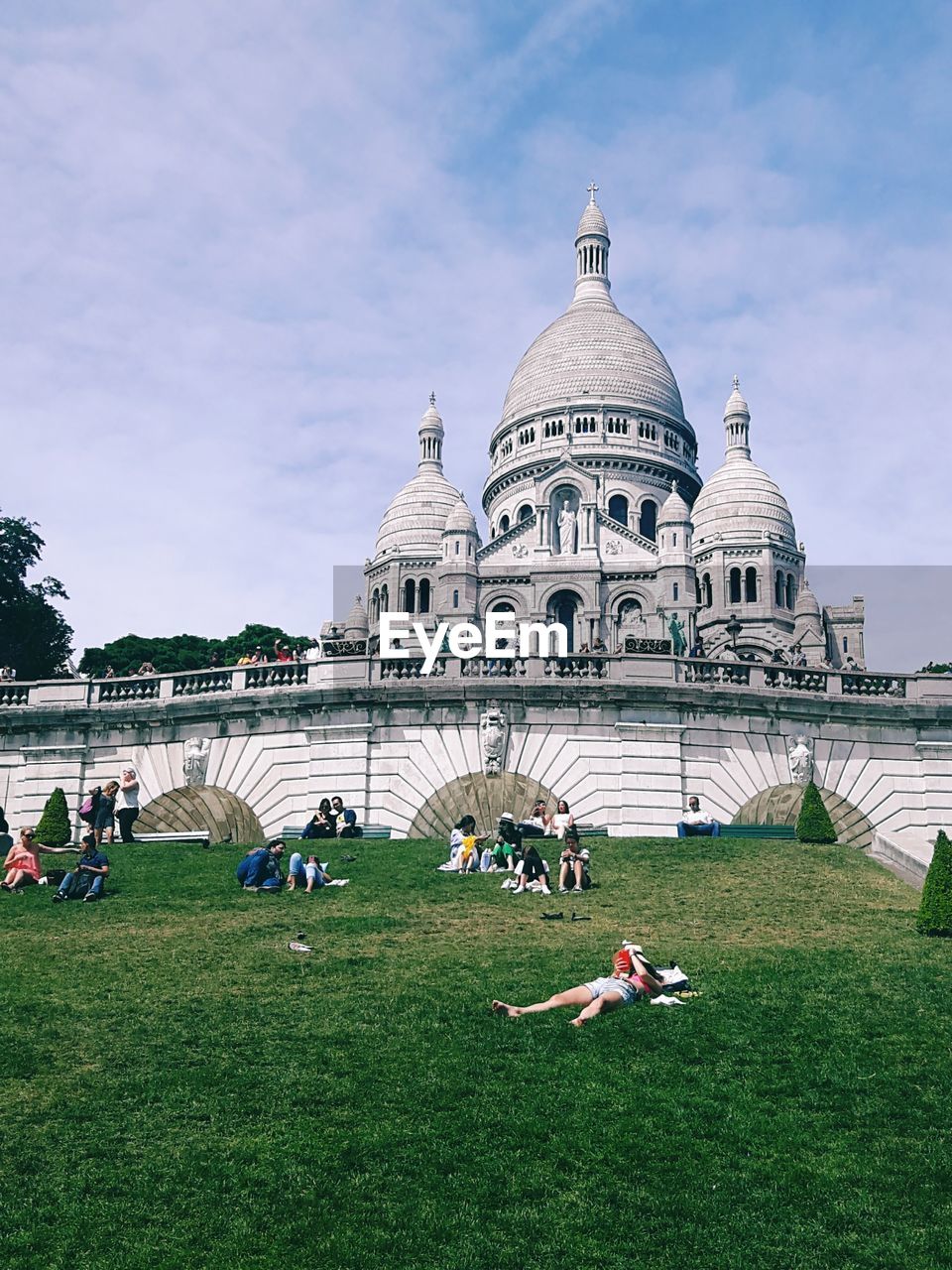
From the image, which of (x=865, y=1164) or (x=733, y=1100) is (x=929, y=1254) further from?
(x=733, y=1100)

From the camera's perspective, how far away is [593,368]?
11962cm

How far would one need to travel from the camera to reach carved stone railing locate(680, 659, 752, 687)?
31328 millimetres

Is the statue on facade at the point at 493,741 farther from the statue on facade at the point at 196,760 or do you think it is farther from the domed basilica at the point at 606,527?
the domed basilica at the point at 606,527

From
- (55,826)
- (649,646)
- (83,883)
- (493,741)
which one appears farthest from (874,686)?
(83,883)

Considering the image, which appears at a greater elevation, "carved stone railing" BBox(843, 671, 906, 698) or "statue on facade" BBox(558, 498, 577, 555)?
"statue on facade" BBox(558, 498, 577, 555)

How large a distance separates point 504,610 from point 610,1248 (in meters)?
86.0

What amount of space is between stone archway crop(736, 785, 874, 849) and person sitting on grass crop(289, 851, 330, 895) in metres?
11.4

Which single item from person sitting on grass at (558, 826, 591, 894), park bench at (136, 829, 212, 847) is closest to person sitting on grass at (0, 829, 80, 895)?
park bench at (136, 829, 212, 847)

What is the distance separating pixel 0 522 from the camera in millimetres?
71062

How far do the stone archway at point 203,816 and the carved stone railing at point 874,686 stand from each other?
13.7m

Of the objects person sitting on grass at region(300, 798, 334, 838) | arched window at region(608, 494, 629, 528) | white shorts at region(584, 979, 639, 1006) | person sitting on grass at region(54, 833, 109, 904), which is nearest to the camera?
white shorts at region(584, 979, 639, 1006)

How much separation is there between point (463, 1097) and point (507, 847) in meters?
11.5

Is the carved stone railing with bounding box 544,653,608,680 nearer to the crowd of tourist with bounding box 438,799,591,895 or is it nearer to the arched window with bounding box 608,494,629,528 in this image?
the crowd of tourist with bounding box 438,799,591,895

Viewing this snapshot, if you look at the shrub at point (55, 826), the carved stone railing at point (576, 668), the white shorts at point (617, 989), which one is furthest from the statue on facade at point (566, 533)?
the white shorts at point (617, 989)
